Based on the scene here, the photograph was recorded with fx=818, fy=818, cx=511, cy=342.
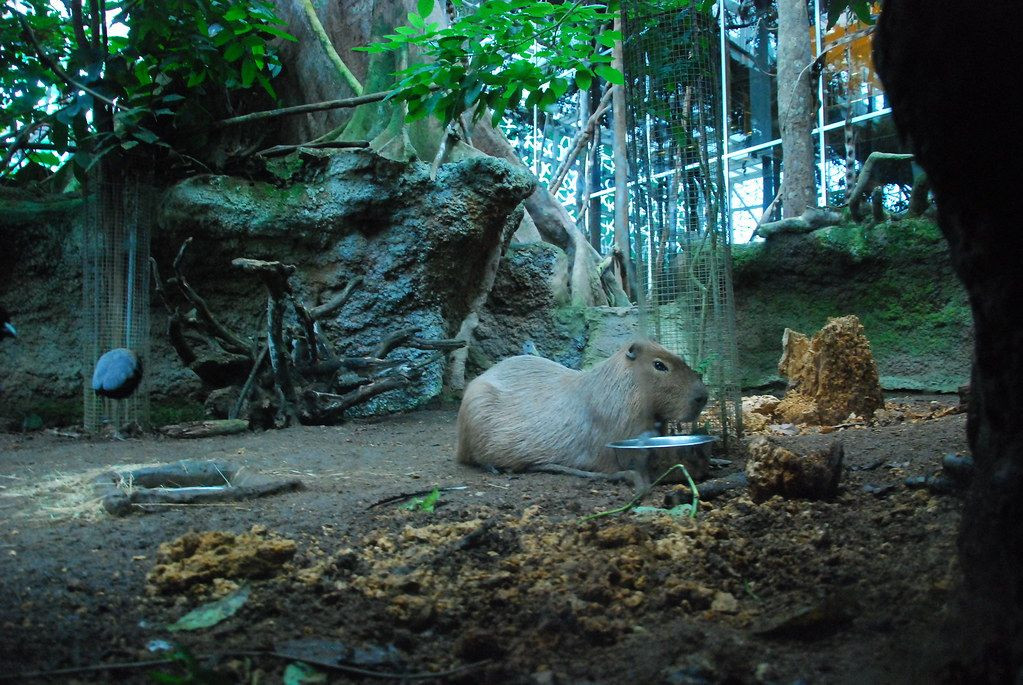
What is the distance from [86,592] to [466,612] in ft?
3.47

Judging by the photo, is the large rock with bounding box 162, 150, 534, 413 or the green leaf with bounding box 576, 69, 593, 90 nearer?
the green leaf with bounding box 576, 69, 593, 90

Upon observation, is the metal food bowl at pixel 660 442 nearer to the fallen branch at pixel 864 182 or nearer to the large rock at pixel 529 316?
the fallen branch at pixel 864 182

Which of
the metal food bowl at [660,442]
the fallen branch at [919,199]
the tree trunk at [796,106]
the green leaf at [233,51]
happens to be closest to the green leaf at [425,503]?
the metal food bowl at [660,442]

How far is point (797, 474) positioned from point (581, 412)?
1567mm

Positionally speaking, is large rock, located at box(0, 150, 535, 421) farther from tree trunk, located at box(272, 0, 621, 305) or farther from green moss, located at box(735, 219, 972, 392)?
green moss, located at box(735, 219, 972, 392)

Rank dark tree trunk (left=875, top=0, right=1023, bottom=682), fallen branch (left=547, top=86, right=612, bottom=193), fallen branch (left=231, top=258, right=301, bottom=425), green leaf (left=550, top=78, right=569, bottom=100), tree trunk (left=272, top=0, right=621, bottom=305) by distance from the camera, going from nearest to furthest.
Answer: dark tree trunk (left=875, top=0, right=1023, bottom=682) < green leaf (left=550, top=78, right=569, bottom=100) < fallen branch (left=231, top=258, right=301, bottom=425) < tree trunk (left=272, top=0, right=621, bottom=305) < fallen branch (left=547, top=86, right=612, bottom=193)

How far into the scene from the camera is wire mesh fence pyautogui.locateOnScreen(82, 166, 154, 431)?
21.1 feet

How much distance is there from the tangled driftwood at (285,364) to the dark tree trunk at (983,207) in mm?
5083

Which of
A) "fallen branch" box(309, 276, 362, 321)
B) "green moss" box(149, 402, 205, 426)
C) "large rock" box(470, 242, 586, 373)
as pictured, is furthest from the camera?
"large rock" box(470, 242, 586, 373)

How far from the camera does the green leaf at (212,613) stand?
1978 mm

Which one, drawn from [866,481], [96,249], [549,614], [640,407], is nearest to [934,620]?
[549,614]

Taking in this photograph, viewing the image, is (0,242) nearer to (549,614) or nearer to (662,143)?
(662,143)

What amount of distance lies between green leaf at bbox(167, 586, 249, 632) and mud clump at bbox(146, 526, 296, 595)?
11 centimetres

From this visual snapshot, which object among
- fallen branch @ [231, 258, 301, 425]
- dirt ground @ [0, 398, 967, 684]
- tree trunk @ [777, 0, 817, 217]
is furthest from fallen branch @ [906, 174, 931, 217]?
fallen branch @ [231, 258, 301, 425]
